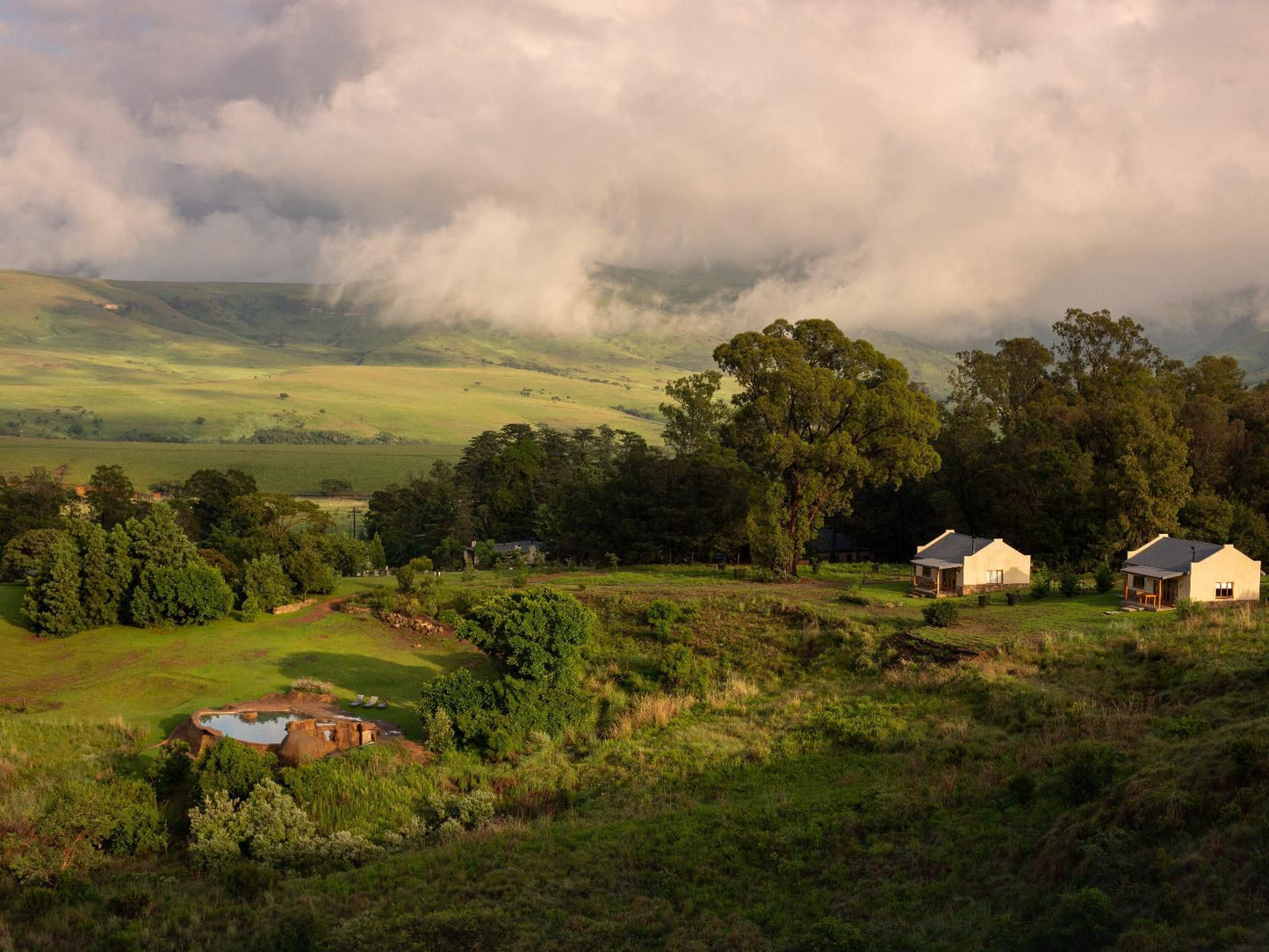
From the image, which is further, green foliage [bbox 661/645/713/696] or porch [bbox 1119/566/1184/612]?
porch [bbox 1119/566/1184/612]

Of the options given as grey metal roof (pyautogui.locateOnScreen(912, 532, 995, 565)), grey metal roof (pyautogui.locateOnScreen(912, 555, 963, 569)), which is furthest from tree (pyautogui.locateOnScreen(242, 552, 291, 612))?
grey metal roof (pyautogui.locateOnScreen(912, 532, 995, 565))

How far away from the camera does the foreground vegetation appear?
42.0ft

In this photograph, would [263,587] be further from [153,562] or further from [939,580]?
[939,580]

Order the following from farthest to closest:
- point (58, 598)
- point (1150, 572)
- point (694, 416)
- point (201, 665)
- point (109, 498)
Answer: point (694, 416) < point (109, 498) < point (58, 598) < point (1150, 572) < point (201, 665)

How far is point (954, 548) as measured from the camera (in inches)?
1390

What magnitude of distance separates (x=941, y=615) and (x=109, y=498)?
4200 cm

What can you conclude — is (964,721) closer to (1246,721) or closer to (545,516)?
(1246,721)

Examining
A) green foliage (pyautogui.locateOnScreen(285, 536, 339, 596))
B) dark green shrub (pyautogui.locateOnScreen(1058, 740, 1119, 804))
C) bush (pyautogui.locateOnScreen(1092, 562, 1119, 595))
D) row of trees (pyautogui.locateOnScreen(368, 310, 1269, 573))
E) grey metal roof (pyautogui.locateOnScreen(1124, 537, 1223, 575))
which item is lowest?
dark green shrub (pyautogui.locateOnScreen(1058, 740, 1119, 804))

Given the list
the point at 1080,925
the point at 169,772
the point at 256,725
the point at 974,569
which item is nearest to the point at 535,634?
the point at 256,725

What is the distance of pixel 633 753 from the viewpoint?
21.7 m

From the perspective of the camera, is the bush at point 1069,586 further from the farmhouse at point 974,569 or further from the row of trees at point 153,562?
the row of trees at point 153,562

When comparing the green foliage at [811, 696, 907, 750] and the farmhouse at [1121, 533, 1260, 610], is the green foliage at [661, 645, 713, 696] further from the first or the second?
the farmhouse at [1121, 533, 1260, 610]

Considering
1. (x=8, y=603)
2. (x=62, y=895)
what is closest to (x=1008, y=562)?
(x=62, y=895)

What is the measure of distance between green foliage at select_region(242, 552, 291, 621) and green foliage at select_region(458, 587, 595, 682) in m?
12.0
